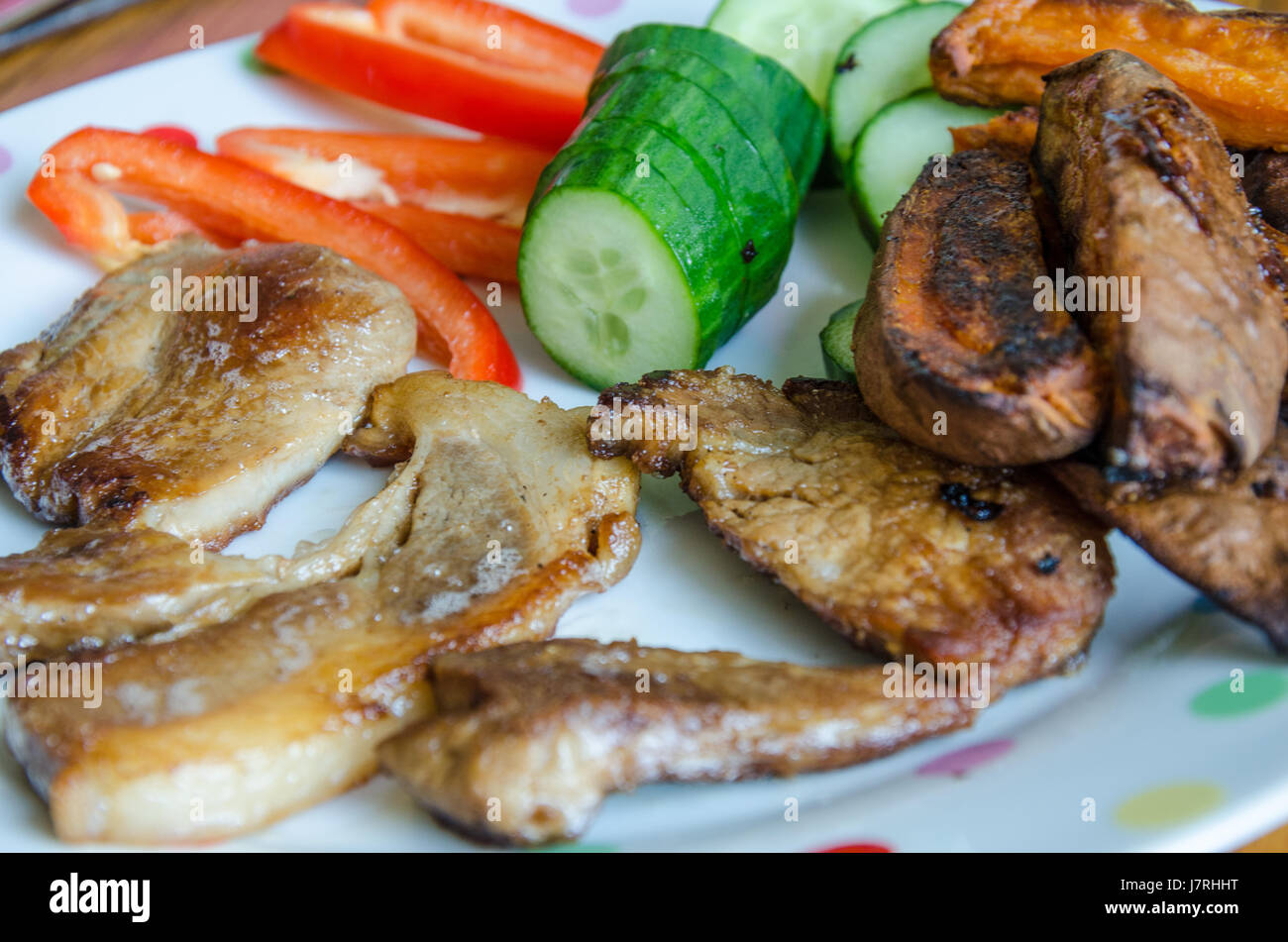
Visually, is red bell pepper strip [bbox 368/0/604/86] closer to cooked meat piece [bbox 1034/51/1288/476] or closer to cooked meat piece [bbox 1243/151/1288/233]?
cooked meat piece [bbox 1034/51/1288/476]

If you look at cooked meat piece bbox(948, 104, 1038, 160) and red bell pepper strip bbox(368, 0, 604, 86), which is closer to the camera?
cooked meat piece bbox(948, 104, 1038, 160)

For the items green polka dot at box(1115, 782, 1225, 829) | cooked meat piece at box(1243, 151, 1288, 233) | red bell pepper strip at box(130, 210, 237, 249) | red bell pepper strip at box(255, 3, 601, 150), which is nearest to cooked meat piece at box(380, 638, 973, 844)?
green polka dot at box(1115, 782, 1225, 829)

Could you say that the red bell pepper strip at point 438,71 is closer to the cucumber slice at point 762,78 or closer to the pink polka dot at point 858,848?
the cucumber slice at point 762,78

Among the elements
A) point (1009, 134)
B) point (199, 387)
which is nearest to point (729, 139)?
point (1009, 134)

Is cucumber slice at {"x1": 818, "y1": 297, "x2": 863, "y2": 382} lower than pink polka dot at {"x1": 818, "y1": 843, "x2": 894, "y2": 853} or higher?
higher

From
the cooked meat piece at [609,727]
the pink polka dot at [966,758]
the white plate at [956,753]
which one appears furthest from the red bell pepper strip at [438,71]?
the pink polka dot at [966,758]

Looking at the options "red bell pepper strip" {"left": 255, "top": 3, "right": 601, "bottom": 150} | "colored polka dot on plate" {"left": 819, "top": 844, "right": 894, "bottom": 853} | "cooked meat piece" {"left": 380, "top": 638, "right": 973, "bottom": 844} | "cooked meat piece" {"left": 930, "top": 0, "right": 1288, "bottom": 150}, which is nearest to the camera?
"cooked meat piece" {"left": 380, "top": 638, "right": 973, "bottom": 844}
